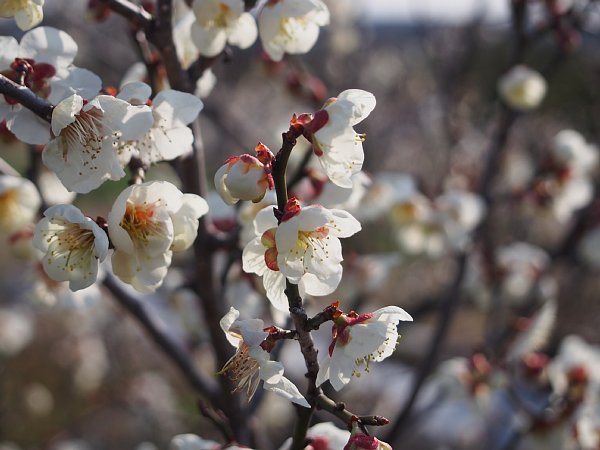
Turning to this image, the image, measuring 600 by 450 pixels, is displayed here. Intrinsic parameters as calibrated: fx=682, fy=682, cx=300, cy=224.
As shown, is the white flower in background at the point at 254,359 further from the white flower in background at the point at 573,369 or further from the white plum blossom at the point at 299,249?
the white flower in background at the point at 573,369

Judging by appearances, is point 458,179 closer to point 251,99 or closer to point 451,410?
point 451,410

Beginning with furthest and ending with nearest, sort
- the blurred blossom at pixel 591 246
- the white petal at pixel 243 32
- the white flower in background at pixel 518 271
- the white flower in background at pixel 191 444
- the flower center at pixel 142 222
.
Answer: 1. the white flower in background at pixel 518 271
2. the blurred blossom at pixel 591 246
3. the white petal at pixel 243 32
4. the white flower in background at pixel 191 444
5. the flower center at pixel 142 222

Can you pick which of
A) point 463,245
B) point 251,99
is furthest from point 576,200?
point 251,99

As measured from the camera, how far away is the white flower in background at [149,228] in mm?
928

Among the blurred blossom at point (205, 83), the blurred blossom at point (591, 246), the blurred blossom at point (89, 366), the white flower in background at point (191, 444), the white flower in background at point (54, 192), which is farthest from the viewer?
the blurred blossom at point (89, 366)

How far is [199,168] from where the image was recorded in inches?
52.2

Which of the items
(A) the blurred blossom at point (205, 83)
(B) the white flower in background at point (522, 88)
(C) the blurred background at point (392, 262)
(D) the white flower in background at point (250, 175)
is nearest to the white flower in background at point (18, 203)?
(C) the blurred background at point (392, 262)

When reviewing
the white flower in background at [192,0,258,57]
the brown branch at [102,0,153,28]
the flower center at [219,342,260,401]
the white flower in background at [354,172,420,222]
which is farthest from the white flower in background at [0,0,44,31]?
the white flower in background at [354,172,420,222]

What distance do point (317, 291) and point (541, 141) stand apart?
4371 mm

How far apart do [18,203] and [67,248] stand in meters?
0.61

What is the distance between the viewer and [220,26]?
1.19m

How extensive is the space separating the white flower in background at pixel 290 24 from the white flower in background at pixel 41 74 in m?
0.33

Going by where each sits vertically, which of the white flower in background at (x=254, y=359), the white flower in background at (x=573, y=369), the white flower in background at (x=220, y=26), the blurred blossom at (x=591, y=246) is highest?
the white flower in background at (x=220, y=26)

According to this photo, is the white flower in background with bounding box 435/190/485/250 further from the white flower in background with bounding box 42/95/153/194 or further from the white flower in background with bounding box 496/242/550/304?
the white flower in background with bounding box 42/95/153/194
